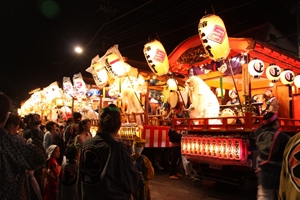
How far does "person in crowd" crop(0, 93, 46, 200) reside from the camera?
2650mm

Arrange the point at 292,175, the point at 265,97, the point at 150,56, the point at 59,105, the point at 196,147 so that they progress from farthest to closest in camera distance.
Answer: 1. the point at 59,105
2. the point at 265,97
3. the point at 150,56
4. the point at 196,147
5. the point at 292,175

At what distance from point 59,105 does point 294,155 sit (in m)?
19.6

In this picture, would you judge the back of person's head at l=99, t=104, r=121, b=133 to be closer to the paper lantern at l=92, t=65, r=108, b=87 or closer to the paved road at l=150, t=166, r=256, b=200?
the paved road at l=150, t=166, r=256, b=200

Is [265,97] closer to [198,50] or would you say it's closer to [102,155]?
[198,50]

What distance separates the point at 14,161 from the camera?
2.70m

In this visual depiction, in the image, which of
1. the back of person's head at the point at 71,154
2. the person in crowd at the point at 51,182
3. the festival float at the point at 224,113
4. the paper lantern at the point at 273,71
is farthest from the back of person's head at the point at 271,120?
the paper lantern at the point at 273,71

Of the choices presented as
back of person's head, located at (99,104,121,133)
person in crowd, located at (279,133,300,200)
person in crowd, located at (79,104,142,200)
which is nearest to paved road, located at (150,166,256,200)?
person in crowd, located at (79,104,142,200)

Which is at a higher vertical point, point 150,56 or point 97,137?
point 150,56

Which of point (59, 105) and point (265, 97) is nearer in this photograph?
point (265, 97)

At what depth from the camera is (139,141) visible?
451cm

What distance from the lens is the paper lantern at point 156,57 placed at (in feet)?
32.4

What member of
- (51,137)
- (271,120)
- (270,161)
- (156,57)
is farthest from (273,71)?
(51,137)

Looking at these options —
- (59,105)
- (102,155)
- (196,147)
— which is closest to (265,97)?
(196,147)

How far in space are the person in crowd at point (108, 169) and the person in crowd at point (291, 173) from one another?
4.52ft
